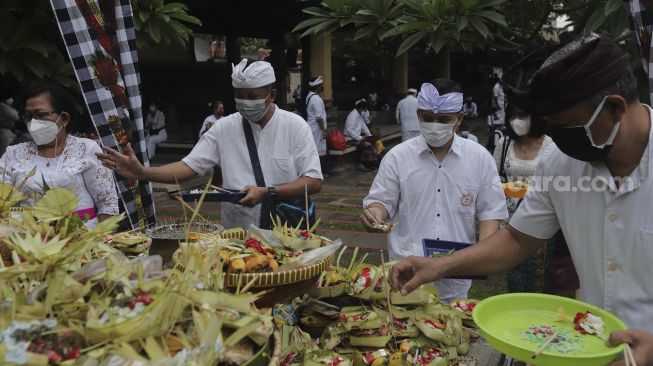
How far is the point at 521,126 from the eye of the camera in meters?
4.37

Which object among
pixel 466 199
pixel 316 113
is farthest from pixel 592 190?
pixel 316 113

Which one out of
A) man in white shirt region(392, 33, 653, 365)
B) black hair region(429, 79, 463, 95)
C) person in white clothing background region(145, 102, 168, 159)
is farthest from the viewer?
person in white clothing background region(145, 102, 168, 159)

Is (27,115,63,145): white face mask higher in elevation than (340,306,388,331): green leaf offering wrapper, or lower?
higher

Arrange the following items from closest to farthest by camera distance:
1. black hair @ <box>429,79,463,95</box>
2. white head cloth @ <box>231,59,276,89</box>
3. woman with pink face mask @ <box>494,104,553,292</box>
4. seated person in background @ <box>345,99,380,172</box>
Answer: black hair @ <box>429,79,463,95</box>, white head cloth @ <box>231,59,276,89</box>, woman with pink face mask @ <box>494,104,553,292</box>, seated person in background @ <box>345,99,380,172</box>

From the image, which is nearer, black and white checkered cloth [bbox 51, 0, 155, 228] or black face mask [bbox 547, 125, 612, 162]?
black face mask [bbox 547, 125, 612, 162]

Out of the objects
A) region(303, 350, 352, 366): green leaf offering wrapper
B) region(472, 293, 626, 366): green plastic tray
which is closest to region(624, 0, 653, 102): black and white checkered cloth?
region(472, 293, 626, 366): green plastic tray

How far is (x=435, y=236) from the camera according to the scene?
3137 millimetres

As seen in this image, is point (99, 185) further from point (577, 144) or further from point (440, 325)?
point (577, 144)

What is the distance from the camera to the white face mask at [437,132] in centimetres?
315

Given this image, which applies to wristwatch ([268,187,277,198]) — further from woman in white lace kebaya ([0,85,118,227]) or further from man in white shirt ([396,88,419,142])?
man in white shirt ([396,88,419,142])

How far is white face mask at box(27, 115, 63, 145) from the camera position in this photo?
317 centimetres

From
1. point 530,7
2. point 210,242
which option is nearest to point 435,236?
point 210,242

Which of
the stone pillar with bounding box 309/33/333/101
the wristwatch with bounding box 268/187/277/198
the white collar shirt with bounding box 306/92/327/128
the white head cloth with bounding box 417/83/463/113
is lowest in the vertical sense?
the white collar shirt with bounding box 306/92/327/128

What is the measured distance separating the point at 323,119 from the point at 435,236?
24.9 ft
